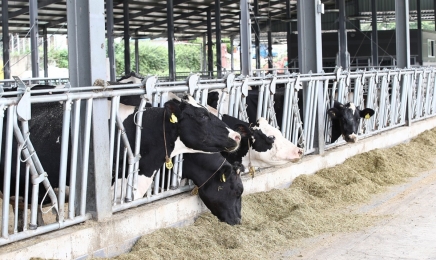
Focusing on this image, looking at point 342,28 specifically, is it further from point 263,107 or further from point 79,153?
point 79,153

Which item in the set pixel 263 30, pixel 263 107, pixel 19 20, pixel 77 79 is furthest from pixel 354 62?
pixel 77 79

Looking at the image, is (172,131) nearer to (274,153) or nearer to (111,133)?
(111,133)

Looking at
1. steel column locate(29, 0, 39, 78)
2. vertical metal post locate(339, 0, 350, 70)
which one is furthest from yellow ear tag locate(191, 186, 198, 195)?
vertical metal post locate(339, 0, 350, 70)

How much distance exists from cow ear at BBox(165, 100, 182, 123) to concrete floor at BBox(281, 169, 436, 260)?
1.63 m

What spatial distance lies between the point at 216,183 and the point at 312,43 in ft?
13.7

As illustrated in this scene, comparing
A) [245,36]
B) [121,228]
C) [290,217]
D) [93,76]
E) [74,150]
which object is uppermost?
[245,36]

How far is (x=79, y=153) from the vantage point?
213 inches

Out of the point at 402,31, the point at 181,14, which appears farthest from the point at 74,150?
the point at 181,14

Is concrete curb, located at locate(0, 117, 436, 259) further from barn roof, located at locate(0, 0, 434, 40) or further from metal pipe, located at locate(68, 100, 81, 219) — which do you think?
barn roof, located at locate(0, 0, 434, 40)

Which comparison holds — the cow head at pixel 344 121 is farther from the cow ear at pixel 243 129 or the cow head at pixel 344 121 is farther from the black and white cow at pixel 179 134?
the black and white cow at pixel 179 134

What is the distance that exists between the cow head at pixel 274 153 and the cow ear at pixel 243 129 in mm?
299

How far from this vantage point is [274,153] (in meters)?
7.55

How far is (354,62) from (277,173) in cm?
2759

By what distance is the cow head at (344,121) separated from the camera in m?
10.2
